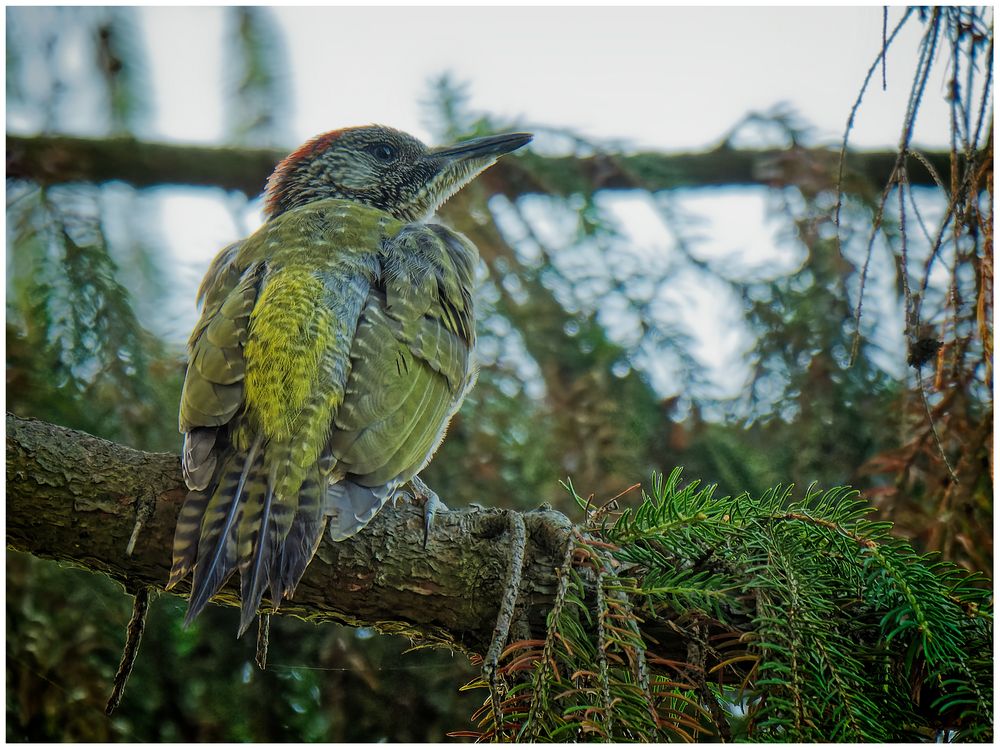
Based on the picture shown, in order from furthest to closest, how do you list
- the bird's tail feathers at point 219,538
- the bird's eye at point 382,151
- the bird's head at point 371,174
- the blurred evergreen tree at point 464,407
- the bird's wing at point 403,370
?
the bird's eye at point 382,151 < the bird's head at point 371,174 < the blurred evergreen tree at point 464,407 < the bird's wing at point 403,370 < the bird's tail feathers at point 219,538

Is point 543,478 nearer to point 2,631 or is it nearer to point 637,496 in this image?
point 637,496

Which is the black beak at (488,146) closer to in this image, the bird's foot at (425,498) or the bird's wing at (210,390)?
the bird's wing at (210,390)

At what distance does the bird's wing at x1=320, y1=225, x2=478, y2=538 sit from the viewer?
224 centimetres

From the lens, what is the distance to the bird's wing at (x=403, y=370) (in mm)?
2238

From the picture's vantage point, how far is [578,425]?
321 cm

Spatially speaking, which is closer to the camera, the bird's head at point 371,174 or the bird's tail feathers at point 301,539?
the bird's tail feathers at point 301,539

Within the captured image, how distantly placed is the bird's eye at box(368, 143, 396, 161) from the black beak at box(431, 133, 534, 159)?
262 mm

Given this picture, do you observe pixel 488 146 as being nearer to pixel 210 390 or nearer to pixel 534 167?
pixel 534 167

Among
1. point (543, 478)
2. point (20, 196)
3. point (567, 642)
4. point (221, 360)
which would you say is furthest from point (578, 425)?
point (20, 196)

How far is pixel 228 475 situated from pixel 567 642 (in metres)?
0.90

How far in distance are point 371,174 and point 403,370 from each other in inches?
57.9

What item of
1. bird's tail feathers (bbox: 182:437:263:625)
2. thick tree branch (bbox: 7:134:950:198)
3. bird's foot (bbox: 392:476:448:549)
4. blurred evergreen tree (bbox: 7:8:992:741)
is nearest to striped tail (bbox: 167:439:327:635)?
bird's tail feathers (bbox: 182:437:263:625)

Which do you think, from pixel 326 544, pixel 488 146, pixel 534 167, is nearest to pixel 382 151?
pixel 488 146

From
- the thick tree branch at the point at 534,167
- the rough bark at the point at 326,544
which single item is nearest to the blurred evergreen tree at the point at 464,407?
the thick tree branch at the point at 534,167
